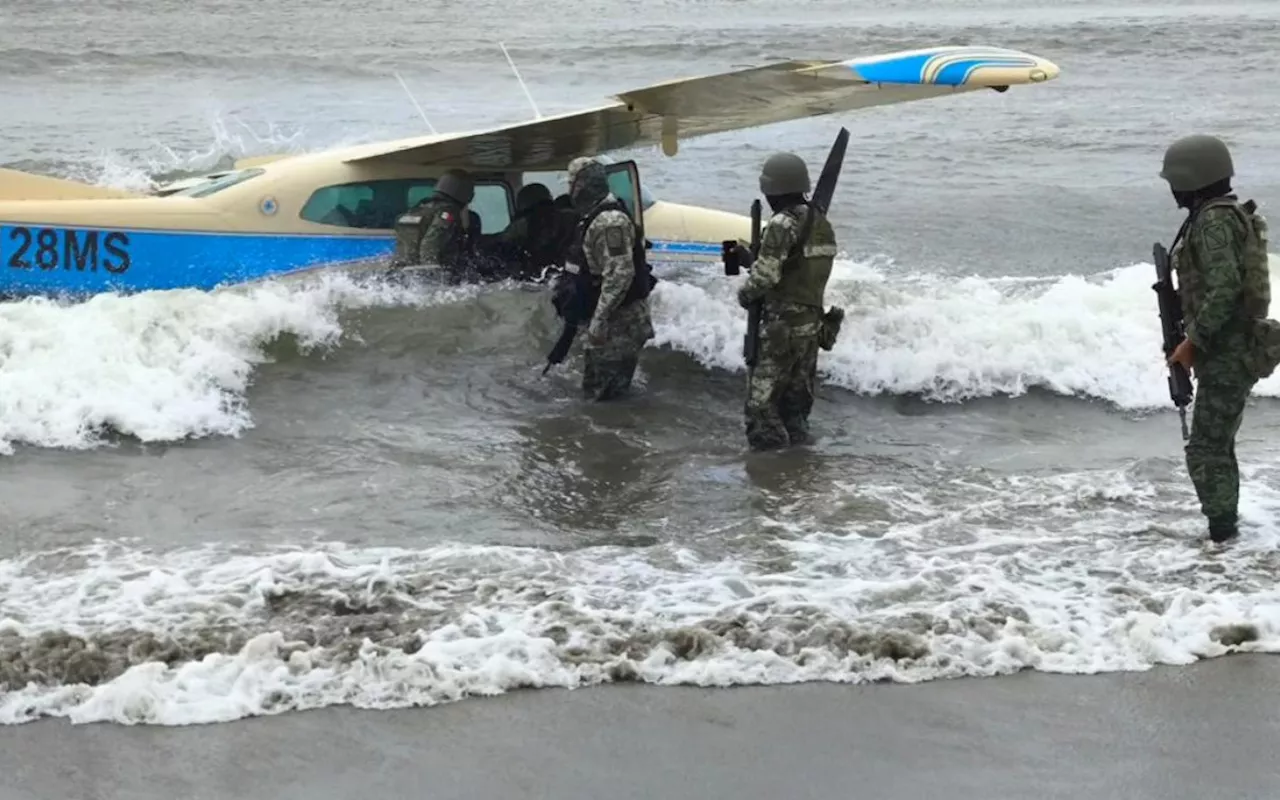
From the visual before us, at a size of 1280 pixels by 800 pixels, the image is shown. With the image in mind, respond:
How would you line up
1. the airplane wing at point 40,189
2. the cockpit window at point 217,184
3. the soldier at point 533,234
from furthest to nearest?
1. the soldier at point 533,234
2. the cockpit window at point 217,184
3. the airplane wing at point 40,189

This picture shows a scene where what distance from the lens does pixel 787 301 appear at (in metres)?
8.31

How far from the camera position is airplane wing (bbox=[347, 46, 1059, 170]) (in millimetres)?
8734

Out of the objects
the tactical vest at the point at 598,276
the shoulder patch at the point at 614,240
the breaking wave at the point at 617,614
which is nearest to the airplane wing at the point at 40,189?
the tactical vest at the point at 598,276

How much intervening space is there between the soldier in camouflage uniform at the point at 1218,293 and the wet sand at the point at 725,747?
5.32 ft

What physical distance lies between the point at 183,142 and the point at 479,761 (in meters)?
18.9

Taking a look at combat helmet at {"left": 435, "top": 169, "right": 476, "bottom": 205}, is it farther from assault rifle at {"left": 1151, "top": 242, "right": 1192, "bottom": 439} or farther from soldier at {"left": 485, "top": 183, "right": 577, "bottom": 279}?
assault rifle at {"left": 1151, "top": 242, "right": 1192, "bottom": 439}

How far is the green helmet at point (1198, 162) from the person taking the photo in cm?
632

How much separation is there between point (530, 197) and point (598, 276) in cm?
214

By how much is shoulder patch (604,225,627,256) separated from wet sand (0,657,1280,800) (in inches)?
167

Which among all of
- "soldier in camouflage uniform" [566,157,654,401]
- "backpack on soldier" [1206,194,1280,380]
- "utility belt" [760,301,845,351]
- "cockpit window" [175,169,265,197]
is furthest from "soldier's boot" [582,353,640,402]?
"backpack on soldier" [1206,194,1280,380]

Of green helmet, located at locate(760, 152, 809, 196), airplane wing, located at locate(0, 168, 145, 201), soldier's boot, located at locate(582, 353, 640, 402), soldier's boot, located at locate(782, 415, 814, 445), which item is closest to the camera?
green helmet, located at locate(760, 152, 809, 196)

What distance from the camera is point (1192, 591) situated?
245 inches

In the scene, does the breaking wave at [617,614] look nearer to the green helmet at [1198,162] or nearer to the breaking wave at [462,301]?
the green helmet at [1198,162]

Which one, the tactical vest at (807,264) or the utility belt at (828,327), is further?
the utility belt at (828,327)
